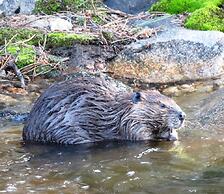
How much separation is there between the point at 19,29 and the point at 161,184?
5.65 metres

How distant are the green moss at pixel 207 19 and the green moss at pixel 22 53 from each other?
93.6 inches

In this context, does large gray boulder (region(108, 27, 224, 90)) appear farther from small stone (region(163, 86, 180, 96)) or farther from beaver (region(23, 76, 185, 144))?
beaver (region(23, 76, 185, 144))

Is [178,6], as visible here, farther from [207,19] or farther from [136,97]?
[136,97]

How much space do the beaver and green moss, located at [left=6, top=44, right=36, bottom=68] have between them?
2.73 meters

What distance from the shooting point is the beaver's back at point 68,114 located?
557cm

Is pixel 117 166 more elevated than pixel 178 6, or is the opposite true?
pixel 178 6

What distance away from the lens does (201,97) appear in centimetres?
712

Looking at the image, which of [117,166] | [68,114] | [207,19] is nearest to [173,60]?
[207,19]

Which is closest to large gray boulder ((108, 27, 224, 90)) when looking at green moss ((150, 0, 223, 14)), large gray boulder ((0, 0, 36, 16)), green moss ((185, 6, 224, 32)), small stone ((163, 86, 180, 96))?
small stone ((163, 86, 180, 96))

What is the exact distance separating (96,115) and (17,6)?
6.12 meters

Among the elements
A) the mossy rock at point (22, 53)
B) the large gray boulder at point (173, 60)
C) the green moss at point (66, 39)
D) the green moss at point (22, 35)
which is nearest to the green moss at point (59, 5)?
the green moss at point (22, 35)

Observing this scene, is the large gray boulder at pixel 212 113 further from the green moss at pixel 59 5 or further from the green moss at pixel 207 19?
the green moss at pixel 59 5

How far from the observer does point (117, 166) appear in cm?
484

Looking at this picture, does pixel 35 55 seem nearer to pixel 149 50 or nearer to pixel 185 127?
pixel 149 50
